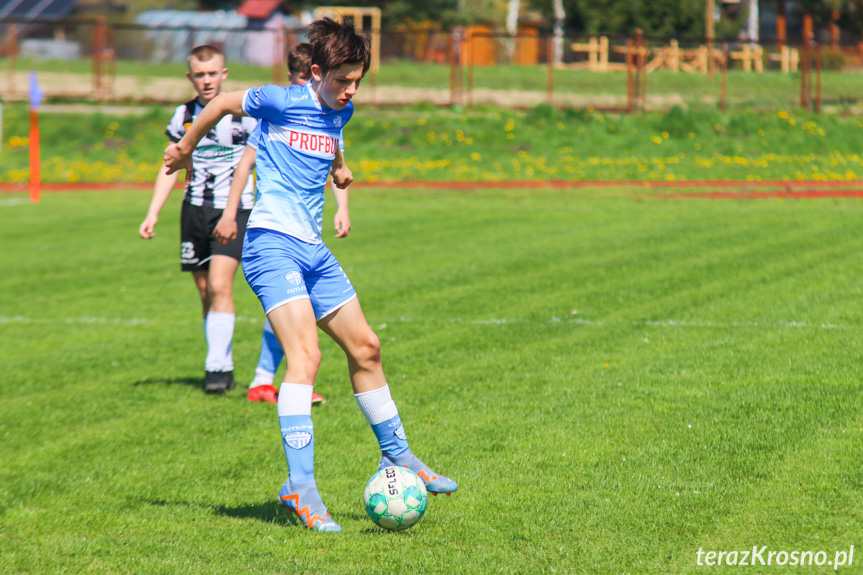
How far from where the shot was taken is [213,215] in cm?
729

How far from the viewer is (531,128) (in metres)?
28.3

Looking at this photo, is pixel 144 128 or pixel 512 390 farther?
pixel 144 128

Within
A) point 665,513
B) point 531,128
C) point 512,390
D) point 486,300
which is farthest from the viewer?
point 531,128

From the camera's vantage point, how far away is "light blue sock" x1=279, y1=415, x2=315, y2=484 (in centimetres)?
432

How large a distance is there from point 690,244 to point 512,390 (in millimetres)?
7013

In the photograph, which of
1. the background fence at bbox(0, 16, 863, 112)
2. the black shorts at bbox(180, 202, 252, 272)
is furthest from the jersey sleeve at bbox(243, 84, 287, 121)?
the background fence at bbox(0, 16, 863, 112)

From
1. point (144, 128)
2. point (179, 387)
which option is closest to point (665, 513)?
point (179, 387)

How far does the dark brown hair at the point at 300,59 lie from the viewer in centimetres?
616

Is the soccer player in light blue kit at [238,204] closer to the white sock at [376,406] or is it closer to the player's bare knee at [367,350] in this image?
the player's bare knee at [367,350]

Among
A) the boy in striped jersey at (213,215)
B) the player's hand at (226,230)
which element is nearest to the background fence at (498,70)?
the boy in striped jersey at (213,215)

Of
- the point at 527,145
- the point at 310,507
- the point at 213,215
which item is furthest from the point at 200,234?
the point at 527,145

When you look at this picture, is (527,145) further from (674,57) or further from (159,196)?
(159,196)

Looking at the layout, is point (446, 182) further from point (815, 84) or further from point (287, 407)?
point (287, 407)

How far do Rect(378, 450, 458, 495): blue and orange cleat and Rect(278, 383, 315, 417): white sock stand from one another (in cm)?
53
